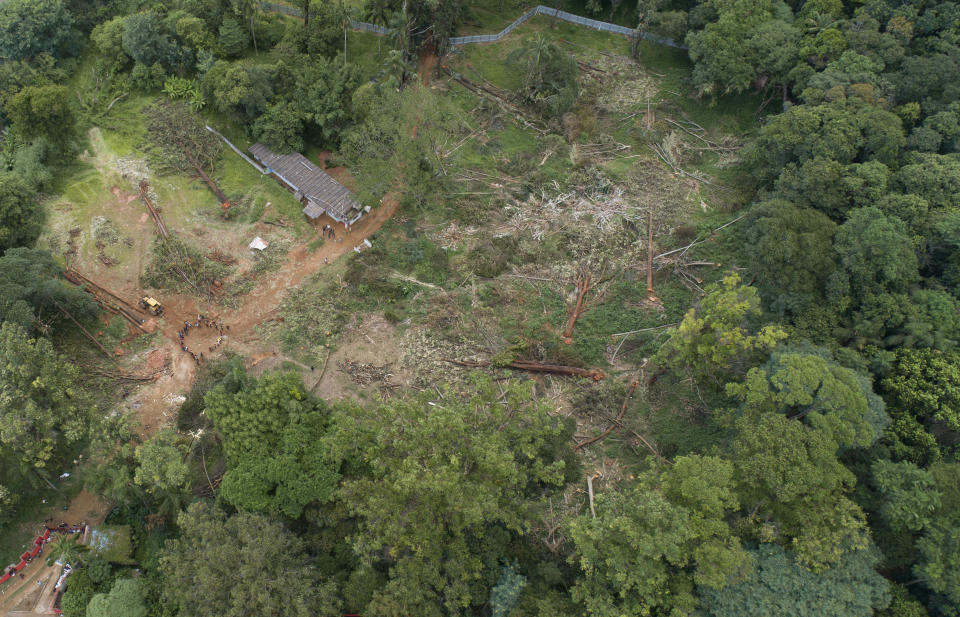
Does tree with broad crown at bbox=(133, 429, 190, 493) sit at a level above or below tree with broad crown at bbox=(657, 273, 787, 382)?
below

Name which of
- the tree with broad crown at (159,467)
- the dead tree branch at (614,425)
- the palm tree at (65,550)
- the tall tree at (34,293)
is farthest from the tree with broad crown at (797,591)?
the tall tree at (34,293)

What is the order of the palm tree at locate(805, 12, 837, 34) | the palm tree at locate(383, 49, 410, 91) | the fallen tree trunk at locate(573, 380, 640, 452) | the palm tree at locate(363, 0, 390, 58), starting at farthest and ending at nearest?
the palm tree at locate(363, 0, 390, 58) → the palm tree at locate(383, 49, 410, 91) → the palm tree at locate(805, 12, 837, 34) → the fallen tree trunk at locate(573, 380, 640, 452)

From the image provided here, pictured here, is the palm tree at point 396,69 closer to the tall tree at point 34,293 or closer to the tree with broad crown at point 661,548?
the tall tree at point 34,293

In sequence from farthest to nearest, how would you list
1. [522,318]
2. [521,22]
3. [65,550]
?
[521,22]
[522,318]
[65,550]

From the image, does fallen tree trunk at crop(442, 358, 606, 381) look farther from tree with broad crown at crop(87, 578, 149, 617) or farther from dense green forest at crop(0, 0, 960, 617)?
tree with broad crown at crop(87, 578, 149, 617)

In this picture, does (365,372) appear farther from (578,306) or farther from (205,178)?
(205,178)

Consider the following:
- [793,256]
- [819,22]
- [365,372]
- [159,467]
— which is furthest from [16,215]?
[819,22]

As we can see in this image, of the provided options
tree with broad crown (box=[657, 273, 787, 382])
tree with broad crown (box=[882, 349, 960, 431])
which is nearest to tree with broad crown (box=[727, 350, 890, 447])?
tree with broad crown (box=[657, 273, 787, 382])

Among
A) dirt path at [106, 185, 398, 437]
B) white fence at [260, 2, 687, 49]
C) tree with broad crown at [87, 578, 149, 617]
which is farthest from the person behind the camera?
white fence at [260, 2, 687, 49]
